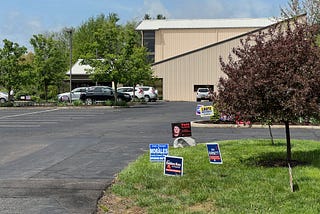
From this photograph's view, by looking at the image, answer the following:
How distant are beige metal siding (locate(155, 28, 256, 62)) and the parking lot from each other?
144 feet

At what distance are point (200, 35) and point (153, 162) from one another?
54.0m

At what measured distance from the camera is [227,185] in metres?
7.55

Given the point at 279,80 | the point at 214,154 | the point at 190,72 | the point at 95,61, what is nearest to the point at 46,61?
the point at 95,61

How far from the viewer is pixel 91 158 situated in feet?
37.1

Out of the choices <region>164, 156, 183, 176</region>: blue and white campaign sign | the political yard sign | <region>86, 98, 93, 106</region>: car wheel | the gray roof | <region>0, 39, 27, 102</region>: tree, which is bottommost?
<region>164, 156, 183, 176</region>: blue and white campaign sign

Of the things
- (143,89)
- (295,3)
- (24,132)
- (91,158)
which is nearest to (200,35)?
(143,89)

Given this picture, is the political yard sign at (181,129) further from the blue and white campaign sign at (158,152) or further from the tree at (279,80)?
the tree at (279,80)

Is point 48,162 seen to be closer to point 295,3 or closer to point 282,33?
point 282,33

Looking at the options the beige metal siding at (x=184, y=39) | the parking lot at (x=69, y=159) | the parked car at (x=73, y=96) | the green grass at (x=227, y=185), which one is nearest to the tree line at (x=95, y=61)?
the parked car at (x=73, y=96)

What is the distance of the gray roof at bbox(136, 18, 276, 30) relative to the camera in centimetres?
6303

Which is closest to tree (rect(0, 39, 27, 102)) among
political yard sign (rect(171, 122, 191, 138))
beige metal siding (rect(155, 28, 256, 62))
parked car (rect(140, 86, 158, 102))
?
parked car (rect(140, 86, 158, 102))

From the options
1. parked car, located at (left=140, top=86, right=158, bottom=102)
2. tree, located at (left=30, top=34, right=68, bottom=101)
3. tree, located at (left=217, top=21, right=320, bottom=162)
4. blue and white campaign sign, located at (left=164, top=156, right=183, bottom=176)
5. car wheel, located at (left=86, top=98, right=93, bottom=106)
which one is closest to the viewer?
tree, located at (left=217, top=21, right=320, bottom=162)

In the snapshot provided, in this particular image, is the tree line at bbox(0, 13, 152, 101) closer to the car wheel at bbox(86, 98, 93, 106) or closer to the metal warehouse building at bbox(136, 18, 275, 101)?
the car wheel at bbox(86, 98, 93, 106)

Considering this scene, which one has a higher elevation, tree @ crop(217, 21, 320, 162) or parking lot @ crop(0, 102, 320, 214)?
tree @ crop(217, 21, 320, 162)
